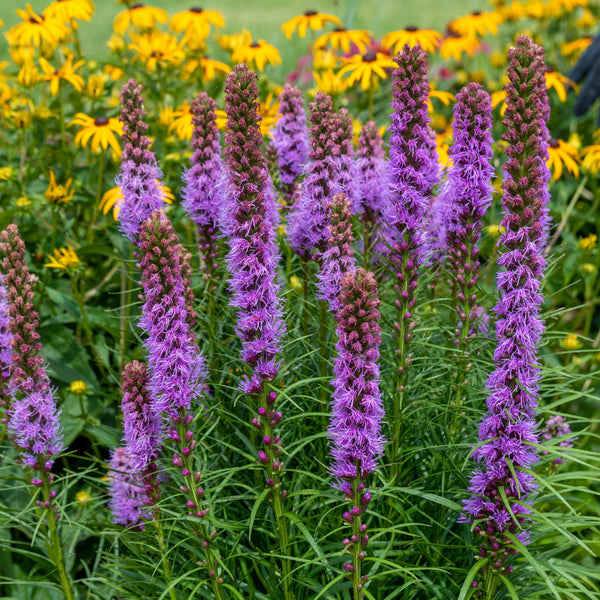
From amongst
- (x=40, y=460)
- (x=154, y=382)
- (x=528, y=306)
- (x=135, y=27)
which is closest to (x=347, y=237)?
(x=528, y=306)

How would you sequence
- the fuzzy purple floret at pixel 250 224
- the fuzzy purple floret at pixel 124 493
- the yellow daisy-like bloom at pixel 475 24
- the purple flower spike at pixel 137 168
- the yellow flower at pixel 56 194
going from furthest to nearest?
the yellow daisy-like bloom at pixel 475 24, the yellow flower at pixel 56 194, the fuzzy purple floret at pixel 124 493, the purple flower spike at pixel 137 168, the fuzzy purple floret at pixel 250 224

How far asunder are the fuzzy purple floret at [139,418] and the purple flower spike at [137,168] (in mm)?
655

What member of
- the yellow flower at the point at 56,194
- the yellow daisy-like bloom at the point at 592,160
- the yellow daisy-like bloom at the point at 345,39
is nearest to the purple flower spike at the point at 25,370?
the yellow flower at the point at 56,194

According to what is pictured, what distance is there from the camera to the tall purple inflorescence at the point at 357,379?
1929 mm

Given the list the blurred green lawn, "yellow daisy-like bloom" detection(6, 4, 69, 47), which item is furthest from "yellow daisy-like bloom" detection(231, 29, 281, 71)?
the blurred green lawn

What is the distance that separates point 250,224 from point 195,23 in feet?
11.4

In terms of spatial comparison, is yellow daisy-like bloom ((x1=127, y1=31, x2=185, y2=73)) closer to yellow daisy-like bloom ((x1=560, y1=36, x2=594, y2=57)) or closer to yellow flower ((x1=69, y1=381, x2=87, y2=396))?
yellow flower ((x1=69, y1=381, x2=87, y2=396))

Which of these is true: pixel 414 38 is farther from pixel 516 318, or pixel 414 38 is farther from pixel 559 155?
pixel 516 318

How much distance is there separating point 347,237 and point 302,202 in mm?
409

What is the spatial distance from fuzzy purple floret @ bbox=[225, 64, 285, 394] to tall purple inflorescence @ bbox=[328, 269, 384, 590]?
1.06ft

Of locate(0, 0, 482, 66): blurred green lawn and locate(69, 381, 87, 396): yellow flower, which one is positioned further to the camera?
locate(0, 0, 482, 66): blurred green lawn

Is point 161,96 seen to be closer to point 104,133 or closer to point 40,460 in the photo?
point 104,133

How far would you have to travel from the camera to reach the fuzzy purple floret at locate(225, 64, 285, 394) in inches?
85.2

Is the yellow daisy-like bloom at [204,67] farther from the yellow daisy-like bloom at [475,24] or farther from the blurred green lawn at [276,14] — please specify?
the blurred green lawn at [276,14]
